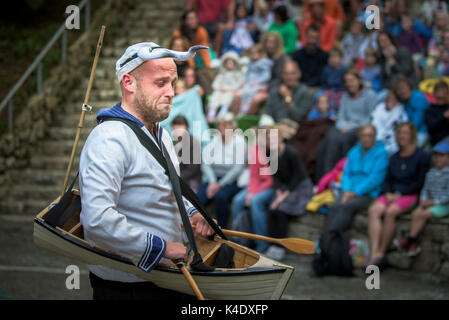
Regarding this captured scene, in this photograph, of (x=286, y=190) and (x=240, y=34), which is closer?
(x=286, y=190)

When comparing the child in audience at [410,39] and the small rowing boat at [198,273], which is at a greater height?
the child in audience at [410,39]

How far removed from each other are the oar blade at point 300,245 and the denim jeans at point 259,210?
14.4 ft

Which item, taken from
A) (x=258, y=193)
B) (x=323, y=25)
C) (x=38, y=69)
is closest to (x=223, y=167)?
(x=258, y=193)

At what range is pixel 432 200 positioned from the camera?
23.6 ft

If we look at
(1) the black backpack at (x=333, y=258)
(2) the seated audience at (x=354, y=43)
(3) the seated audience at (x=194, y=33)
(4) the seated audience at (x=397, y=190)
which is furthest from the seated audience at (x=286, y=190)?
(3) the seated audience at (x=194, y=33)

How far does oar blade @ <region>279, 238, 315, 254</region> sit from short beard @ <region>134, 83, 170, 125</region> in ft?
3.41

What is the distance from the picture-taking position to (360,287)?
21.8 feet

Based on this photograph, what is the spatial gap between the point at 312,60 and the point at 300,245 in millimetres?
6939

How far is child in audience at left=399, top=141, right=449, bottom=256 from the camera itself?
7.14 metres

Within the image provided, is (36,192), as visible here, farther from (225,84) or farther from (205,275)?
(205,275)

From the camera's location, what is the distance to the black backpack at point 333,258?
7.12m

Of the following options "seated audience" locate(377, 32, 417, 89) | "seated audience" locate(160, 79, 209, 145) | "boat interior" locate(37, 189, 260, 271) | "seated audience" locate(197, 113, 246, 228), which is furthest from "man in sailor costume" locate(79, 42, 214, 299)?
"seated audience" locate(377, 32, 417, 89)

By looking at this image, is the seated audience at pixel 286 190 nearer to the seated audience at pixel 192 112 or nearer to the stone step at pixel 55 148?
the seated audience at pixel 192 112
